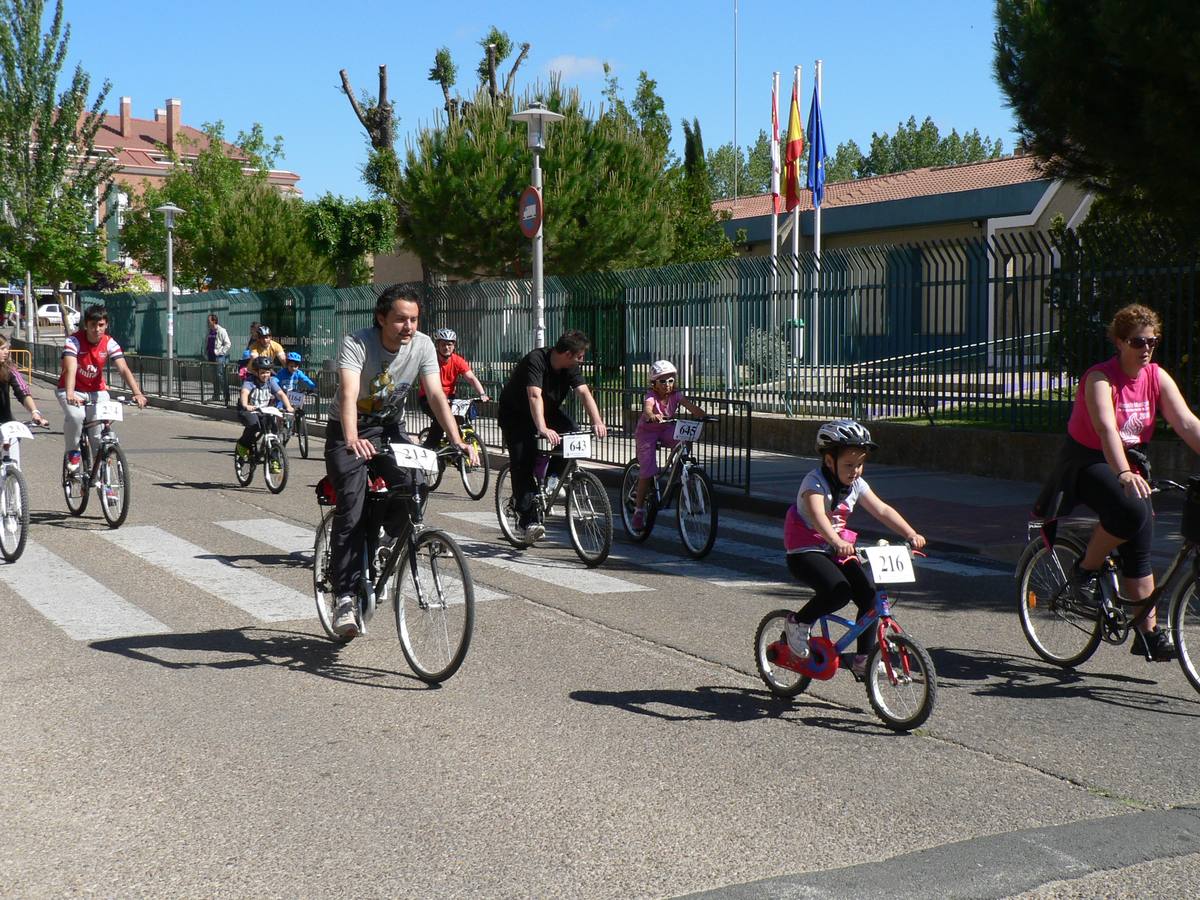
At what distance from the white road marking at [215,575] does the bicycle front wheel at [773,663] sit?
2.96 metres

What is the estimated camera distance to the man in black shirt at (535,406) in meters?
9.83

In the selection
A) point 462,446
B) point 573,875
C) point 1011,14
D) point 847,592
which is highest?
point 1011,14

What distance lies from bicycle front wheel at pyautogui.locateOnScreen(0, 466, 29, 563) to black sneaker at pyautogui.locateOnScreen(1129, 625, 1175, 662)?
726 cm

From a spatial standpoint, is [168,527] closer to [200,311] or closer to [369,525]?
[369,525]

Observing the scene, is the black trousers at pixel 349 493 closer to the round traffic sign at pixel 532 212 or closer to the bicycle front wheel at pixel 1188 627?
the bicycle front wheel at pixel 1188 627

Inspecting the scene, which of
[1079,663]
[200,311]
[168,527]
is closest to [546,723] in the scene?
[1079,663]

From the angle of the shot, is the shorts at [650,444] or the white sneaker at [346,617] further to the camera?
the shorts at [650,444]

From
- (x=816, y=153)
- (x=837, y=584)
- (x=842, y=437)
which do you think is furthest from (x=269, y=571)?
(x=816, y=153)

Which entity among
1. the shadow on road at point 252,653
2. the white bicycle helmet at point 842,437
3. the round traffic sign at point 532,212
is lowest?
the shadow on road at point 252,653

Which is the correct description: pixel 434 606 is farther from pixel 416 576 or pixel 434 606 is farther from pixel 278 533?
pixel 278 533

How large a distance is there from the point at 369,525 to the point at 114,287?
6157 cm

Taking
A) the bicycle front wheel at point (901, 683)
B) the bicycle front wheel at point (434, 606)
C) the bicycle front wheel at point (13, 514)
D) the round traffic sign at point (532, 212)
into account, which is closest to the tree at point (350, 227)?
the round traffic sign at point (532, 212)

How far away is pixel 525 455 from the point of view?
10.2 m

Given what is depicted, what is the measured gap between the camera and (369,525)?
655 cm
